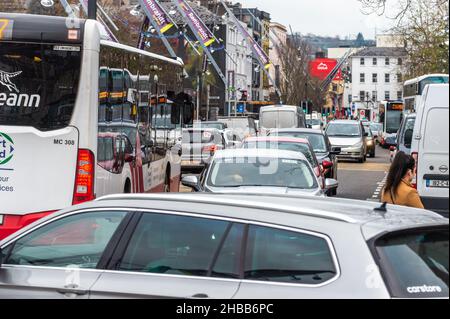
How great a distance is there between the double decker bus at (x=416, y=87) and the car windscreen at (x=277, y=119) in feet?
18.6

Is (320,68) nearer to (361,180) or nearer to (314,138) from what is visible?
(361,180)

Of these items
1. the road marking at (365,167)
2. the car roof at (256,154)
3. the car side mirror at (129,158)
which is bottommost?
the road marking at (365,167)

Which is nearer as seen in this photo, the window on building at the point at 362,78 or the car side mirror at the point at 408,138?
the car side mirror at the point at 408,138

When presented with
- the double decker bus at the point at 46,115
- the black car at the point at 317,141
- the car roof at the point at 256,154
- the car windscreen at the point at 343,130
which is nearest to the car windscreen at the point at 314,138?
the black car at the point at 317,141

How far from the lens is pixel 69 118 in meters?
12.4

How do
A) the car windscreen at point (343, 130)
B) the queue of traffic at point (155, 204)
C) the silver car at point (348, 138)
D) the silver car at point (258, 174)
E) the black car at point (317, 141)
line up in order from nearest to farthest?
1. the queue of traffic at point (155, 204)
2. the silver car at point (258, 174)
3. the black car at point (317, 141)
4. the silver car at point (348, 138)
5. the car windscreen at point (343, 130)

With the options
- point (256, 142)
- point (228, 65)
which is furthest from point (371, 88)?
point (256, 142)

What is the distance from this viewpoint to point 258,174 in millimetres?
14102

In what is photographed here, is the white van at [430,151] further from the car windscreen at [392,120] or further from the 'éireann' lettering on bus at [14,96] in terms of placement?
the car windscreen at [392,120]

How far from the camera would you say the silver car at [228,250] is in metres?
5.16

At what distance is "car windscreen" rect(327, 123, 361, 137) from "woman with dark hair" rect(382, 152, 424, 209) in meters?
32.5

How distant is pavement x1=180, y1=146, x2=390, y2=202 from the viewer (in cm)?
2548
